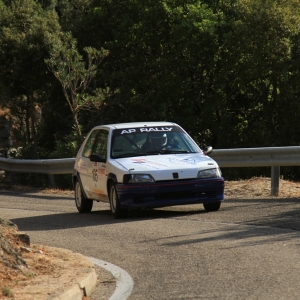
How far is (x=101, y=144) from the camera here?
14758 mm

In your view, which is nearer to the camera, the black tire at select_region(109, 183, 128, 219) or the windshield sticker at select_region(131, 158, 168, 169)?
the windshield sticker at select_region(131, 158, 168, 169)

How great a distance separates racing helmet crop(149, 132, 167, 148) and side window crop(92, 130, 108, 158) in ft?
2.55

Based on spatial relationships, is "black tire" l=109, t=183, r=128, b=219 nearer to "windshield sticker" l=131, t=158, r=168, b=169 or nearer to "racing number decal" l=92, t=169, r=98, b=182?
"windshield sticker" l=131, t=158, r=168, b=169

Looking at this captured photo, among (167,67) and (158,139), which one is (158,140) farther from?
(167,67)

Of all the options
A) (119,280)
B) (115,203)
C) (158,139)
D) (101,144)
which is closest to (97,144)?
(101,144)

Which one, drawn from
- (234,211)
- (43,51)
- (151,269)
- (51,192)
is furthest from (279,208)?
(43,51)

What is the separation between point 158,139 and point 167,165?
1.15 metres

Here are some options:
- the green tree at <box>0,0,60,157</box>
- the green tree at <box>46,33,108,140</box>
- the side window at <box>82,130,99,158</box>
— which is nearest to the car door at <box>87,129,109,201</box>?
the side window at <box>82,130,99,158</box>

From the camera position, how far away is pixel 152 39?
32.0 m

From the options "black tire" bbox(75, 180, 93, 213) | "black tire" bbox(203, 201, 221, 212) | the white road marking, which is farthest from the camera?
"black tire" bbox(75, 180, 93, 213)

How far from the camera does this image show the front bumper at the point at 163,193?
13.1m

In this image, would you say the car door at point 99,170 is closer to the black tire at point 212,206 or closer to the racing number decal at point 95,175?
the racing number decal at point 95,175

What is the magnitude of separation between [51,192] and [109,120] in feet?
33.6

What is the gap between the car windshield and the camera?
46.3 ft
